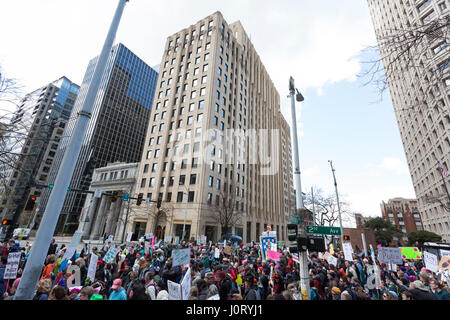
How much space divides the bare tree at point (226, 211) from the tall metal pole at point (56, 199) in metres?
34.8

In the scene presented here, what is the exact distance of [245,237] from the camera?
45.8 meters

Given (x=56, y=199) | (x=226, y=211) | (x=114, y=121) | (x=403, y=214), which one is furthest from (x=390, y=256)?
(x=403, y=214)

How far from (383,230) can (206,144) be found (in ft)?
173

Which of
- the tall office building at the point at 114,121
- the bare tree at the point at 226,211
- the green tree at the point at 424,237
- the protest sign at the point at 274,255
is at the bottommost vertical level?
the protest sign at the point at 274,255

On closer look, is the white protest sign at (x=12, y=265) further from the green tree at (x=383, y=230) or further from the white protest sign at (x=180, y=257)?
the green tree at (x=383, y=230)

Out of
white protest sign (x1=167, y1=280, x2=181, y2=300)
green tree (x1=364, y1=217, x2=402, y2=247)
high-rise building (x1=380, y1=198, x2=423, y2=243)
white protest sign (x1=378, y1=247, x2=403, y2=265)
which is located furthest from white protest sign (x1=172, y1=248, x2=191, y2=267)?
high-rise building (x1=380, y1=198, x2=423, y2=243)

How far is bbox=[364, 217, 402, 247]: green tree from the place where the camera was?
172 feet

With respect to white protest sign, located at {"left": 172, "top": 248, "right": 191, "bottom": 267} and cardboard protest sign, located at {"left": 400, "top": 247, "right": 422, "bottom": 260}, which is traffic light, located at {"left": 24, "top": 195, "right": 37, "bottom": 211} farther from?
cardboard protest sign, located at {"left": 400, "top": 247, "right": 422, "bottom": 260}

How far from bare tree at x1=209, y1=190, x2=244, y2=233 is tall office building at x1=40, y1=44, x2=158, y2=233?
56368 mm

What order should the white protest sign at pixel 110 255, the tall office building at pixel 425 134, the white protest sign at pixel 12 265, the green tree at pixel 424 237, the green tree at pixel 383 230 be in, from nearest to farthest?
the white protest sign at pixel 12 265, the white protest sign at pixel 110 255, the tall office building at pixel 425 134, the green tree at pixel 424 237, the green tree at pixel 383 230

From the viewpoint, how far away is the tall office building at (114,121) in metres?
78.1

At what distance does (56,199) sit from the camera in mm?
4391

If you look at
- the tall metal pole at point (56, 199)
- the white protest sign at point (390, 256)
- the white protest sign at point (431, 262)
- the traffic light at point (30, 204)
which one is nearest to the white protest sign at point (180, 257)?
the tall metal pole at point (56, 199)

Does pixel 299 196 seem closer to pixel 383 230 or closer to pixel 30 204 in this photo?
pixel 30 204
